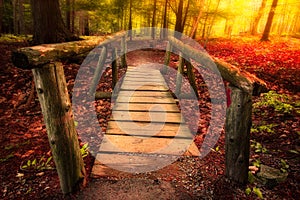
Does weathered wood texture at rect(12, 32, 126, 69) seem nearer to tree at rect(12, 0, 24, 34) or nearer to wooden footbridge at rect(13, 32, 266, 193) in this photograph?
wooden footbridge at rect(13, 32, 266, 193)

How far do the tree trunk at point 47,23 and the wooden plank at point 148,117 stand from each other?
10.8 feet

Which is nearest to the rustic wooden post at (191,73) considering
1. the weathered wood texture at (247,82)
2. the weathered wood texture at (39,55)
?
the weathered wood texture at (247,82)

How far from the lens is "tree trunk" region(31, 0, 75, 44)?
605cm

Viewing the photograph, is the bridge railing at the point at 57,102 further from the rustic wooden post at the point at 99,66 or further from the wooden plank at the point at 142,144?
the rustic wooden post at the point at 99,66

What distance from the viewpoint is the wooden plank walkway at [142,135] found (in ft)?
10.6

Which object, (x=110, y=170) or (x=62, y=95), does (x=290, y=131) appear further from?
(x=62, y=95)

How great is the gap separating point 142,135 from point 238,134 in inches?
78.5

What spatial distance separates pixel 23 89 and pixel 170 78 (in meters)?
5.31

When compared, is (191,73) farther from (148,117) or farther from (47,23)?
(47,23)

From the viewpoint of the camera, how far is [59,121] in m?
2.20

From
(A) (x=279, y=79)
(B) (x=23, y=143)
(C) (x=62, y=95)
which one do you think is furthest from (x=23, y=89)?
(A) (x=279, y=79)

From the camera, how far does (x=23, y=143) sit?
4086mm

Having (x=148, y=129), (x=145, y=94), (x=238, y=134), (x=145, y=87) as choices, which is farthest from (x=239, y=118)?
(x=145, y=87)

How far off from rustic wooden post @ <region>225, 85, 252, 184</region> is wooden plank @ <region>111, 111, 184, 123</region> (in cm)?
211
